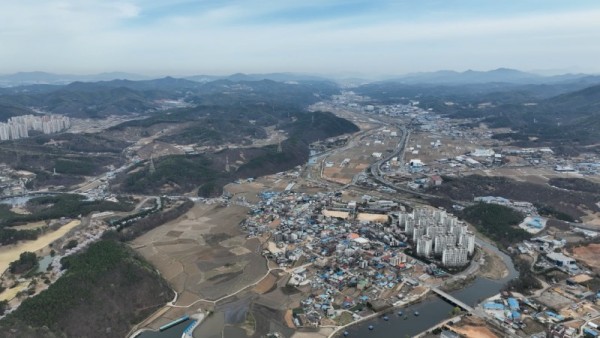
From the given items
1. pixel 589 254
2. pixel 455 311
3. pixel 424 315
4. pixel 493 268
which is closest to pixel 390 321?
pixel 424 315

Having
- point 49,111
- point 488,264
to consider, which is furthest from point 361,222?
point 49,111

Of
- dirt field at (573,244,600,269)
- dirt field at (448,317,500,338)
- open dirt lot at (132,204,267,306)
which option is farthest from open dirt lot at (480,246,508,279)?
open dirt lot at (132,204,267,306)

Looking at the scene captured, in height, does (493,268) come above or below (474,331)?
below

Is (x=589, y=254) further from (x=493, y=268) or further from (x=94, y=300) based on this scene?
(x=94, y=300)

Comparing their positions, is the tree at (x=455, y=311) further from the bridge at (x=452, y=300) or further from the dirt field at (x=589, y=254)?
the dirt field at (x=589, y=254)

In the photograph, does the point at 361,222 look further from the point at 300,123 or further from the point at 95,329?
the point at 300,123
